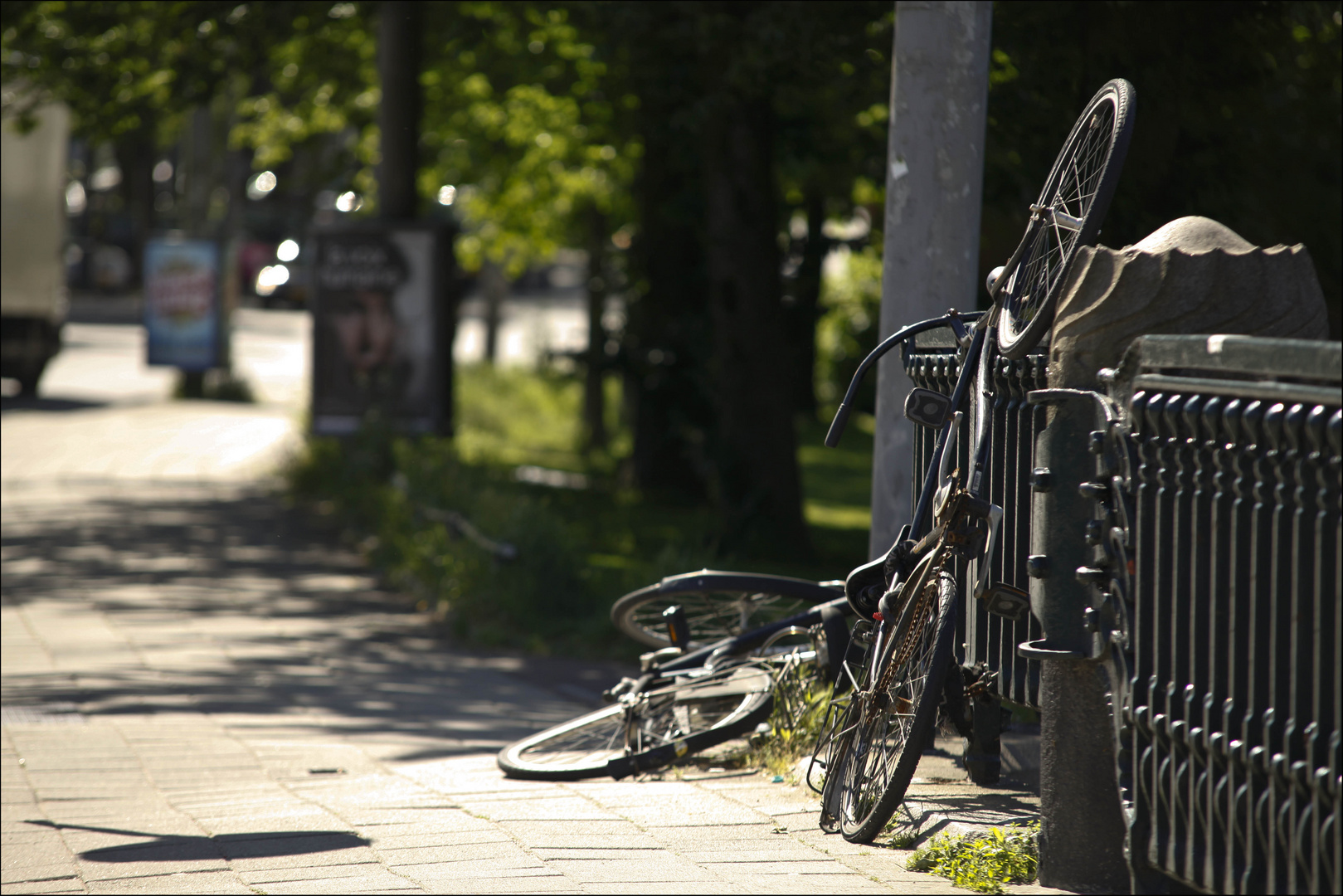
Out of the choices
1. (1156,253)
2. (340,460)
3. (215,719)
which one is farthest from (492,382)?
(1156,253)

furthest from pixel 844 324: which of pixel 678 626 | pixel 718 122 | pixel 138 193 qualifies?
pixel 138 193

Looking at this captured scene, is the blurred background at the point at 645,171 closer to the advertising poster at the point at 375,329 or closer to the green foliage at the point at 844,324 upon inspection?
the advertising poster at the point at 375,329

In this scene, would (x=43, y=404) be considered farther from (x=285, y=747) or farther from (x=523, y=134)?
(x=285, y=747)

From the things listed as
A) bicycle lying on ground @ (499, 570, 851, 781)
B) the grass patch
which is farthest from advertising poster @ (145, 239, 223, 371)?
bicycle lying on ground @ (499, 570, 851, 781)

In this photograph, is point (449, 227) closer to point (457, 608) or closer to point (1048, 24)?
point (457, 608)

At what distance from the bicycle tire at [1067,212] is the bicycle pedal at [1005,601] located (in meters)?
0.59

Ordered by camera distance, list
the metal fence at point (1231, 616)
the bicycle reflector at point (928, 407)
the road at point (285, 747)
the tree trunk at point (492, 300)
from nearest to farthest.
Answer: the metal fence at point (1231, 616) → the road at point (285, 747) → the bicycle reflector at point (928, 407) → the tree trunk at point (492, 300)

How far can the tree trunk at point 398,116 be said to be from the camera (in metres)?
12.6

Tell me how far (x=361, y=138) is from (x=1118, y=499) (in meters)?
16.5

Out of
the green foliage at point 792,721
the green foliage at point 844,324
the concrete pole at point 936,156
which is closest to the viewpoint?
the green foliage at point 792,721

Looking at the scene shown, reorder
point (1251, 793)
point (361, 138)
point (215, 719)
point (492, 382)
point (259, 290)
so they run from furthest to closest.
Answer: point (492, 382), point (361, 138), point (259, 290), point (215, 719), point (1251, 793)

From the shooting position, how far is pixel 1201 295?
319cm

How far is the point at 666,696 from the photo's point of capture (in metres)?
5.34

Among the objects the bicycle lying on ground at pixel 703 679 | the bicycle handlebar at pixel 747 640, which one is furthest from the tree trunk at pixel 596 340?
the bicycle handlebar at pixel 747 640
